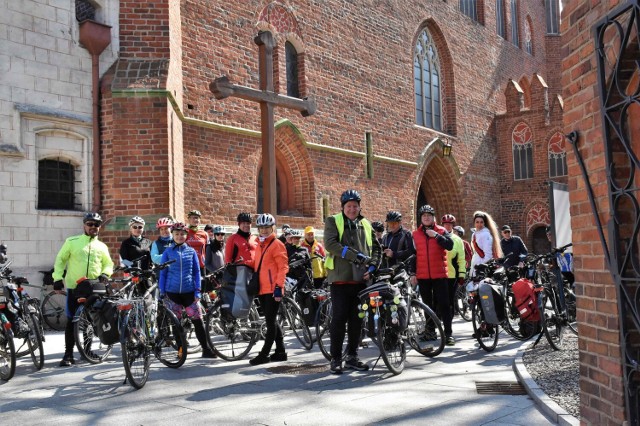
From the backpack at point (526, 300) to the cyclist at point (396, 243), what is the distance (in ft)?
4.76

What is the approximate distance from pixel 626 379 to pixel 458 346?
5.11 meters

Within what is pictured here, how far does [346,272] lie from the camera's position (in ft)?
23.2

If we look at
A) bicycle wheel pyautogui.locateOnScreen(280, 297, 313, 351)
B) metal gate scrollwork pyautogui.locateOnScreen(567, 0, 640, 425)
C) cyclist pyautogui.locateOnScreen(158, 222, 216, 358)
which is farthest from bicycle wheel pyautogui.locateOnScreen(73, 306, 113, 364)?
metal gate scrollwork pyautogui.locateOnScreen(567, 0, 640, 425)

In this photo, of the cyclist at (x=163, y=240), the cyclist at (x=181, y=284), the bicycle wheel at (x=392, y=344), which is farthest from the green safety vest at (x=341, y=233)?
the cyclist at (x=163, y=240)

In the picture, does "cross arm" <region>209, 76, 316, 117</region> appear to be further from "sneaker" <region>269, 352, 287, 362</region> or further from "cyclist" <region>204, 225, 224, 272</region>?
"sneaker" <region>269, 352, 287, 362</region>

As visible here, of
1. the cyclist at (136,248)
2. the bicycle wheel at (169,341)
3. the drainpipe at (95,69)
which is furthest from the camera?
the drainpipe at (95,69)

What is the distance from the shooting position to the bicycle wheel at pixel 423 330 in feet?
24.4

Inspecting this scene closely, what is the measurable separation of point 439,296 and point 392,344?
7.15 ft

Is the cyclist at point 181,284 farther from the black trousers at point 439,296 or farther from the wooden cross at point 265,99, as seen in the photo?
the wooden cross at point 265,99

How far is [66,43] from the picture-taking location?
12242mm

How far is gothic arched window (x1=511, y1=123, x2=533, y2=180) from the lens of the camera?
27438 millimetres

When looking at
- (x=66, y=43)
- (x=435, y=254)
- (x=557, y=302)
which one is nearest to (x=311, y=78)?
(x=66, y=43)

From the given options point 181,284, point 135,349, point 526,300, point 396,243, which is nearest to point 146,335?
point 135,349

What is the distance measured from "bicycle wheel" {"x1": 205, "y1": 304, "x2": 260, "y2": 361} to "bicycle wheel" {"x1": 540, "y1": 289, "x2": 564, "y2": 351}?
131 inches
